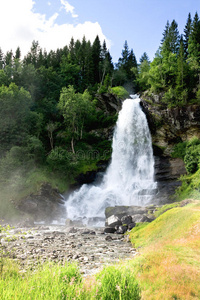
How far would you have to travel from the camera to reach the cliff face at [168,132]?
3831 centimetres

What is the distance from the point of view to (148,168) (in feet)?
133

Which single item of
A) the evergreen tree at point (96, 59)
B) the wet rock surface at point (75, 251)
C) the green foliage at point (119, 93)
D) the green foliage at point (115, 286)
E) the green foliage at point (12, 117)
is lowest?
the wet rock surface at point (75, 251)

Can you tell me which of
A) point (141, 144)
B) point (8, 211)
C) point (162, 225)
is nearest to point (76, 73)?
point (141, 144)

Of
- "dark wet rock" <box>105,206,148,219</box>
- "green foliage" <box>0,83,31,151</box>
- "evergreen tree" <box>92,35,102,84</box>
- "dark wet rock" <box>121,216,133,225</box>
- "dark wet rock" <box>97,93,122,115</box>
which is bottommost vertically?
"dark wet rock" <box>121,216,133,225</box>

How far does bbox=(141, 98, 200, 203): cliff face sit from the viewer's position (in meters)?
38.3

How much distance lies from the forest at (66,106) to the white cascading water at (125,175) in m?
2.97

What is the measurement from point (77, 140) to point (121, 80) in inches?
1228

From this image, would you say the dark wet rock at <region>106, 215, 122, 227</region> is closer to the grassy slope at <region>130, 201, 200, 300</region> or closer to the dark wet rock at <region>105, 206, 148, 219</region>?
the dark wet rock at <region>105, 206, 148, 219</region>

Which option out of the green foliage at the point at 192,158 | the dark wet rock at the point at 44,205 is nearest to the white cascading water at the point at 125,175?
the dark wet rock at the point at 44,205

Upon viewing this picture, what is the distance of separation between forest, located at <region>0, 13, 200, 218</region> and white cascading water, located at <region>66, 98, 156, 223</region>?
2973 millimetres

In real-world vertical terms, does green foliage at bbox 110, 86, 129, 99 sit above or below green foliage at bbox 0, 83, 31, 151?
above

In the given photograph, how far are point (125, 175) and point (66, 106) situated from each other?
18452 mm

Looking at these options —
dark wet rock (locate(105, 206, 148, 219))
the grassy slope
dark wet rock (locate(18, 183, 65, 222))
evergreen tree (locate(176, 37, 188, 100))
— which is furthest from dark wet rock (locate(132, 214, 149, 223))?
evergreen tree (locate(176, 37, 188, 100))

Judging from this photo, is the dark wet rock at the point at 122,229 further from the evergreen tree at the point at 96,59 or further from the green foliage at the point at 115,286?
the evergreen tree at the point at 96,59
